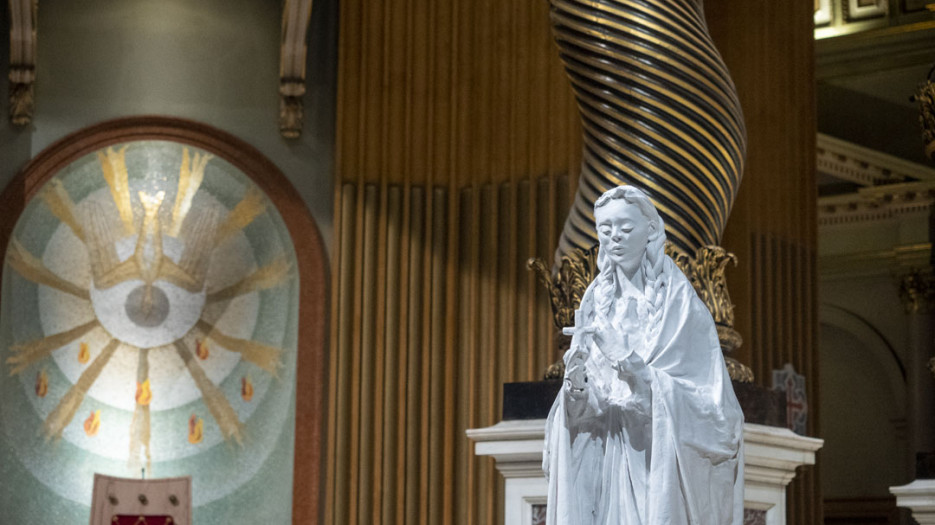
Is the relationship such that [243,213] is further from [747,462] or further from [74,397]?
[747,462]

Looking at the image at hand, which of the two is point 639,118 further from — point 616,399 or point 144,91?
point 144,91

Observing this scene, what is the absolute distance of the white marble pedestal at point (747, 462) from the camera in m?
5.09

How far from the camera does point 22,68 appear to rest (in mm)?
8289

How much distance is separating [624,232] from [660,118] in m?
1.36

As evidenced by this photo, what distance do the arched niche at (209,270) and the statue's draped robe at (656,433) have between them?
4.31 meters

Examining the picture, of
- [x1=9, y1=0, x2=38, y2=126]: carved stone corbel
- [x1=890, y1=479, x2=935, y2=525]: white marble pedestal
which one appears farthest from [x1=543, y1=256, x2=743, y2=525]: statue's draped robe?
[x1=9, y1=0, x2=38, y2=126]: carved stone corbel

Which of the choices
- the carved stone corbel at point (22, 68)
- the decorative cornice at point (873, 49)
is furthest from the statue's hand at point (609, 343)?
the decorative cornice at point (873, 49)

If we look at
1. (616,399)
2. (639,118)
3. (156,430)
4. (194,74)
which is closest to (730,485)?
(616,399)

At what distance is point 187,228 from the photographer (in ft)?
27.8

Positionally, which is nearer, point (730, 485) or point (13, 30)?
point (730, 485)

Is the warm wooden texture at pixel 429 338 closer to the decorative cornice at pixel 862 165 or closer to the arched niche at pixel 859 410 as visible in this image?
the decorative cornice at pixel 862 165

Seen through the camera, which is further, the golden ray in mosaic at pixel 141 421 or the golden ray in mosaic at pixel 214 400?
the golden ray in mosaic at pixel 214 400

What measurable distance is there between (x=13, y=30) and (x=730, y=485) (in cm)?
566

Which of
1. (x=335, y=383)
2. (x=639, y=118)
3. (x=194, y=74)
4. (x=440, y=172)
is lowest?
(x=335, y=383)
